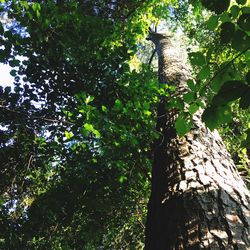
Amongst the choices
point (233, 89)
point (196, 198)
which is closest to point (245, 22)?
point (233, 89)

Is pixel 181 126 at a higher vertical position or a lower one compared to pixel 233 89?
higher

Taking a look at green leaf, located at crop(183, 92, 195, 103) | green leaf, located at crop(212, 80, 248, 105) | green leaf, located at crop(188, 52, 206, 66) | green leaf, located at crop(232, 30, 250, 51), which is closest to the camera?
green leaf, located at crop(212, 80, 248, 105)

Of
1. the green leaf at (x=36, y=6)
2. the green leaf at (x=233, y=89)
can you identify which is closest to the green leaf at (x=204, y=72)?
the green leaf at (x=233, y=89)

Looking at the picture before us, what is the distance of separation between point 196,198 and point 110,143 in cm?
172

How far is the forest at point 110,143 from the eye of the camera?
6.68ft

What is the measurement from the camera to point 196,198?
2.21 m

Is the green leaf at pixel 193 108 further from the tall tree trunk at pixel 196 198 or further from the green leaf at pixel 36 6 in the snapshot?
the green leaf at pixel 36 6

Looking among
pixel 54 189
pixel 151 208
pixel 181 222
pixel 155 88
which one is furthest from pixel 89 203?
pixel 181 222

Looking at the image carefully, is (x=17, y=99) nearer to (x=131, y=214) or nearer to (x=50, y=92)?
(x=50, y=92)

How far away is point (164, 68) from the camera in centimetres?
598

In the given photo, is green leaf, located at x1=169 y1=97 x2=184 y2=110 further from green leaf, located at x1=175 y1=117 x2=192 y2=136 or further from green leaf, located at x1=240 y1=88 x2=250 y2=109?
green leaf, located at x1=240 y1=88 x2=250 y2=109

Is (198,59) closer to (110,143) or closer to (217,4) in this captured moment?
(217,4)

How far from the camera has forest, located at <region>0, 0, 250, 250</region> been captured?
2037 mm

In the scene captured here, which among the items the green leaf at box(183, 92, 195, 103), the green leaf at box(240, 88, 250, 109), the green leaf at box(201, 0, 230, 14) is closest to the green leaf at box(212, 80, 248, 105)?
the green leaf at box(240, 88, 250, 109)
